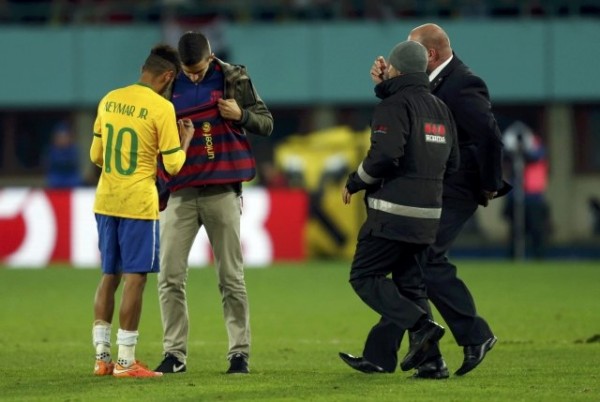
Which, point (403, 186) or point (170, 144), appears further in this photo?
point (170, 144)

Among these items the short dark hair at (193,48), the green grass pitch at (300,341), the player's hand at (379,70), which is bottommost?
the green grass pitch at (300,341)

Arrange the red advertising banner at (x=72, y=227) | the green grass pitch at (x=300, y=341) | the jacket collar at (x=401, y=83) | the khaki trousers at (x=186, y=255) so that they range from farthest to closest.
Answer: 1. the red advertising banner at (x=72, y=227)
2. the khaki trousers at (x=186, y=255)
3. the jacket collar at (x=401, y=83)
4. the green grass pitch at (x=300, y=341)

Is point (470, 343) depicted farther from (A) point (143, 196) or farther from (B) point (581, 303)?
(B) point (581, 303)

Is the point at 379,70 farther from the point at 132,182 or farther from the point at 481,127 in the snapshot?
the point at 132,182

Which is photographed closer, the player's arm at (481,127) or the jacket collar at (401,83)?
the jacket collar at (401,83)

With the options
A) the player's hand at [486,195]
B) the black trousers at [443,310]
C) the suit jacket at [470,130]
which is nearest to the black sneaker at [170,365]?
the black trousers at [443,310]

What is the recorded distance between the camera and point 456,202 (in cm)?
1047

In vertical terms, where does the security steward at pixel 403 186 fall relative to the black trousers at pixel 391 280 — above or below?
above

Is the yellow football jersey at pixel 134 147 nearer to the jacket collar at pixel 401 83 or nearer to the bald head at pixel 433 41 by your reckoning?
the jacket collar at pixel 401 83

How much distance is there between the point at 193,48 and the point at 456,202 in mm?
2037

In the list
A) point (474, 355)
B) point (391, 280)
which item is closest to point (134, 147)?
point (391, 280)

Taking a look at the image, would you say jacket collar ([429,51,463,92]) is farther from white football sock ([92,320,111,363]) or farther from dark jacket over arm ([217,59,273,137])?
white football sock ([92,320,111,363])

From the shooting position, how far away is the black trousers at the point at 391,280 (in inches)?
385

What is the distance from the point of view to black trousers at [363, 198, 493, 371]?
10.2 meters
